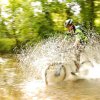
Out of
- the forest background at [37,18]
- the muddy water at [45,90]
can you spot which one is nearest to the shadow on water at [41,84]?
the muddy water at [45,90]

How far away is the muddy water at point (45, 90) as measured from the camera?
31.6 feet

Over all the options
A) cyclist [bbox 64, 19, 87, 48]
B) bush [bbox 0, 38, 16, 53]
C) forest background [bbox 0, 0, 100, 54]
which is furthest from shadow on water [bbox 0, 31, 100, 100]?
bush [bbox 0, 38, 16, 53]

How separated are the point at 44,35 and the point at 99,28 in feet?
11.3

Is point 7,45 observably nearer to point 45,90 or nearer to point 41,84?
point 41,84

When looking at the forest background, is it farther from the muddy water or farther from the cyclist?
the muddy water

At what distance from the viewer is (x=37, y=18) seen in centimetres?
2136

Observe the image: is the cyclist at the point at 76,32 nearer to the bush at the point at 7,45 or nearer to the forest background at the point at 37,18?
the forest background at the point at 37,18

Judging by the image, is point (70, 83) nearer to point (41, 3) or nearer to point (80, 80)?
point (80, 80)

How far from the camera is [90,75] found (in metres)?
12.1

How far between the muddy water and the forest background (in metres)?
8.70

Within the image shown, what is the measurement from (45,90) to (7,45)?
37.7 feet

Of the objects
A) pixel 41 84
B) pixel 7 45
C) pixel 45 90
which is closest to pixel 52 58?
pixel 41 84

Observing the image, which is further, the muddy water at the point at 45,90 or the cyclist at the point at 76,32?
the cyclist at the point at 76,32

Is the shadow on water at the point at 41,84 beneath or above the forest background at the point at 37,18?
above
